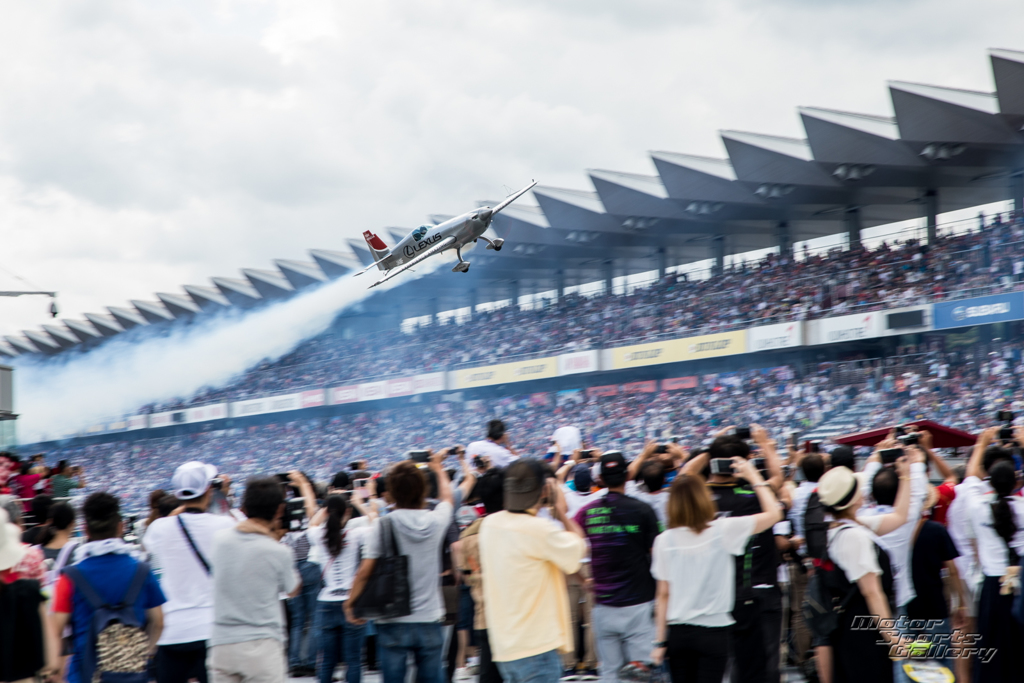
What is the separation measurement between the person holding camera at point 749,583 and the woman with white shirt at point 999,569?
1.21 m

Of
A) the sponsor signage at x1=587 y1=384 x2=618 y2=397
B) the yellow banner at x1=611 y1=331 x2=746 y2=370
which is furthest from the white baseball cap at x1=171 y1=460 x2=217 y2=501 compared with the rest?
the sponsor signage at x1=587 y1=384 x2=618 y2=397

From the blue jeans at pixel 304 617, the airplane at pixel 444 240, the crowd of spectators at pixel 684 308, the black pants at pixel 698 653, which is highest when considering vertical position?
the airplane at pixel 444 240

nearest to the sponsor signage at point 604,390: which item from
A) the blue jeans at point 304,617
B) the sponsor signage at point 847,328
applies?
the sponsor signage at point 847,328

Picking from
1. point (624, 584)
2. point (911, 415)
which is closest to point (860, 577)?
point (624, 584)

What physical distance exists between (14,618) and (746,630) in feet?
12.7

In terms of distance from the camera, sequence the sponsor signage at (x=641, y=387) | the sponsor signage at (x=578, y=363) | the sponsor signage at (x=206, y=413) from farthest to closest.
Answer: the sponsor signage at (x=206, y=413) → the sponsor signage at (x=578, y=363) → the sponsor signage at (x=641, y=387)

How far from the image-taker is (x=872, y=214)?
3272 centimetres

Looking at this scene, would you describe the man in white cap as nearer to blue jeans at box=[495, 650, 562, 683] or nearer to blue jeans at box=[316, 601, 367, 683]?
blue jeans at box=[316, 601, 367, 683]

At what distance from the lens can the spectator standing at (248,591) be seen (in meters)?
4.43

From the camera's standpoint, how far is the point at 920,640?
513 centimetres

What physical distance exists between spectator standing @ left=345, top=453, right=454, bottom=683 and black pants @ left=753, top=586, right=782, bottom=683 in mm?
1951

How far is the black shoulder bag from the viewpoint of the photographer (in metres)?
4.96

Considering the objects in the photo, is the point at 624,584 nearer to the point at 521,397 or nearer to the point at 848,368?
the point at 848,368

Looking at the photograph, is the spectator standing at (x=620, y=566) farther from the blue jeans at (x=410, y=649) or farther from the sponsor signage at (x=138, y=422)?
the sponsor signage at (x=138, y=422)
